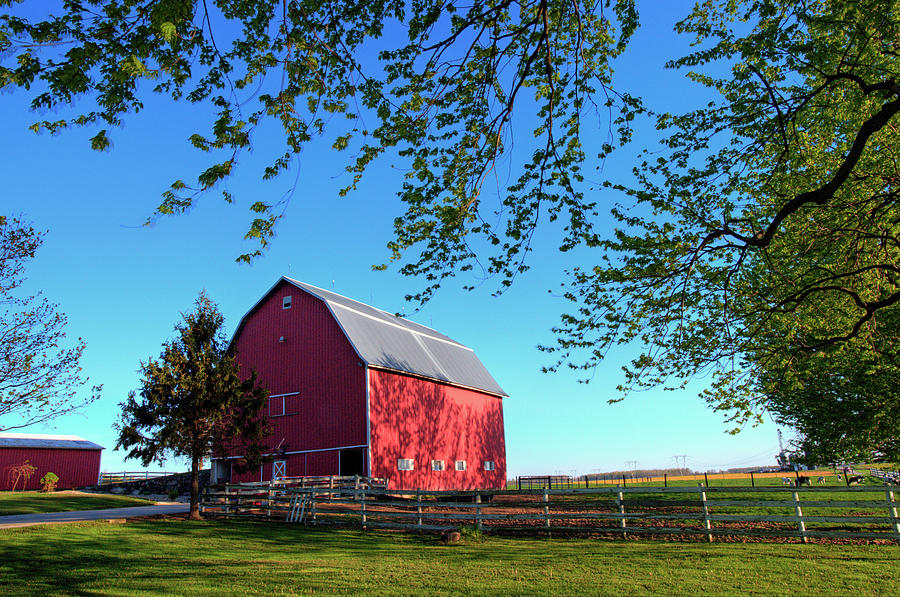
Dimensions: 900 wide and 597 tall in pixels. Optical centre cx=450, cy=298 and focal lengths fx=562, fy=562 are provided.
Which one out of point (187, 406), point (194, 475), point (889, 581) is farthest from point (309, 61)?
point (194, 475)

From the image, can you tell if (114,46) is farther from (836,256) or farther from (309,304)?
(309,304)

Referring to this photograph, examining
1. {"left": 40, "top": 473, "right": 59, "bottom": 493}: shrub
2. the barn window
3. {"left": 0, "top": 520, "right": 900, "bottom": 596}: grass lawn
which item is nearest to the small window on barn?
the barn window

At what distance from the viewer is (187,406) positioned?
59.1 feet

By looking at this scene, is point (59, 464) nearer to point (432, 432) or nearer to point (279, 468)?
point (279, 468)

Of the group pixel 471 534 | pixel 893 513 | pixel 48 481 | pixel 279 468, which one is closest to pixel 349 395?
pixel 279 468

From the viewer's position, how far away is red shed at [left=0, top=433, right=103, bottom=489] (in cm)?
3566

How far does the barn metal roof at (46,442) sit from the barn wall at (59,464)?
0.31 meters

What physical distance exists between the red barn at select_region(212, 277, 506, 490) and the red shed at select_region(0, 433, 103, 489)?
A: 61.6ft

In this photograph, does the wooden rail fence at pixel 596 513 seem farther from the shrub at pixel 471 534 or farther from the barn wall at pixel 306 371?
the barn wall at pixel 306 371

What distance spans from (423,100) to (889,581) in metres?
10.0

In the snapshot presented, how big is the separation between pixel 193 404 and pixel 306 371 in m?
7.19

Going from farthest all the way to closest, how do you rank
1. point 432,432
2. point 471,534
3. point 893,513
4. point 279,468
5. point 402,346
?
point 402,346
point 432,432
point 279,468
point 471,534
point 893,513

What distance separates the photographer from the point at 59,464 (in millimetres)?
37844

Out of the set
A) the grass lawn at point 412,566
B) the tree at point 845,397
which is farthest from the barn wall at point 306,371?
the tree at point 845,397
